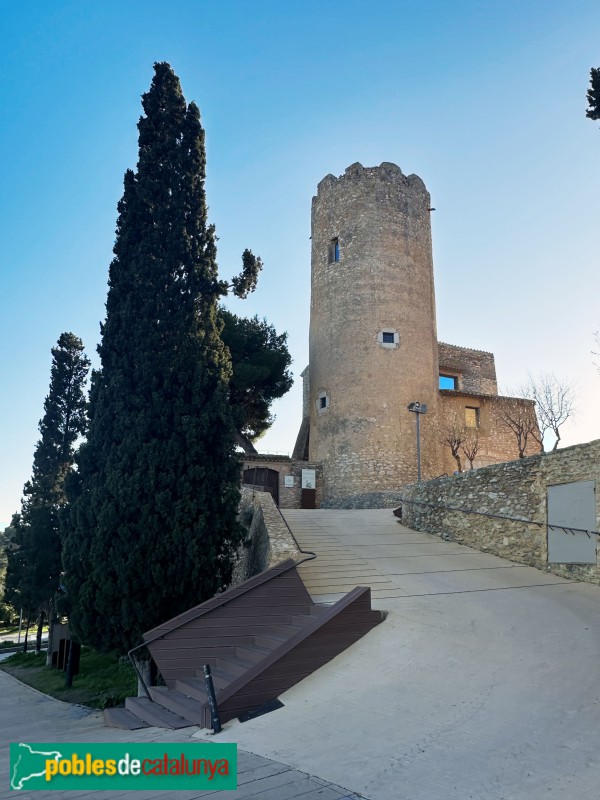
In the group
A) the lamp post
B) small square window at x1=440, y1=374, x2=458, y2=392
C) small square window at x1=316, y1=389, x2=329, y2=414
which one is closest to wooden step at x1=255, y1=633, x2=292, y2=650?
the lamp post

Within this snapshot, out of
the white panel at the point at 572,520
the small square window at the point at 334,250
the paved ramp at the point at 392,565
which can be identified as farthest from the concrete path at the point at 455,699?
the small square window at the point at 334,250

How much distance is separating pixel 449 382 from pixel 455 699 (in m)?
22.8

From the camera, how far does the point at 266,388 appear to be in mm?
25766

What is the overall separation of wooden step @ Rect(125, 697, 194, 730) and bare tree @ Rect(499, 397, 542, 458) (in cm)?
2060

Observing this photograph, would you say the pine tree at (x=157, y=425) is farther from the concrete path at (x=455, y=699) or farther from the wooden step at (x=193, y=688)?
the wooden step at (x=193, y=688)

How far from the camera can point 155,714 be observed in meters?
7.25

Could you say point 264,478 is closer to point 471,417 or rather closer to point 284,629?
point 471,417

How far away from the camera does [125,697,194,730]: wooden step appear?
22.0 feet

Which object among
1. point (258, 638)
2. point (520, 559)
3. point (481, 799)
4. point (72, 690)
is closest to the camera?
point (481, 799)

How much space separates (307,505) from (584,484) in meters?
13.0

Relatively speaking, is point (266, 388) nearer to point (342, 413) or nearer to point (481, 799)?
point (342, 413)

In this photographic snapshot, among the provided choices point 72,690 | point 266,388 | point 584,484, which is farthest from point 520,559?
point 266,388

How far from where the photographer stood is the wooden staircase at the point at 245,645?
6745 mm

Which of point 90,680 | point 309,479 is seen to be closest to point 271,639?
point 90,680
